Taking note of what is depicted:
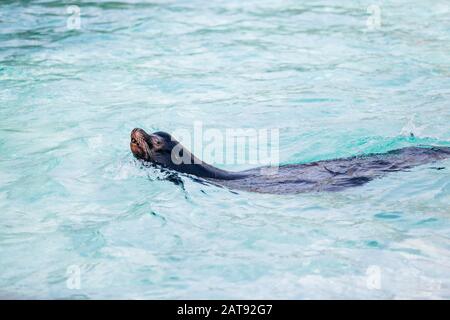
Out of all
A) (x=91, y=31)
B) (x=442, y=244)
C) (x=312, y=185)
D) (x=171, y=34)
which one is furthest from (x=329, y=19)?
(x=442, y=244)

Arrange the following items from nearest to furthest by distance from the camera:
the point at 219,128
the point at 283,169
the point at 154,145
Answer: the point at 154,145 → the point at 283,169 → the point at 219,128

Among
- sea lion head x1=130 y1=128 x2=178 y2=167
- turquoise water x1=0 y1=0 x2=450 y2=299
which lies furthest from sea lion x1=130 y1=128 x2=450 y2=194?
turquoise water x1=0 y1=0 x2=450 y2=299

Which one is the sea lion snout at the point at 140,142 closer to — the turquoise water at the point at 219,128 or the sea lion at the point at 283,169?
the sea lion at the point at 283,169

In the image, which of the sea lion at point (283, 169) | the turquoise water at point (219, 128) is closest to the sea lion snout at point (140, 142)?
the sea lion at point (283, 169)

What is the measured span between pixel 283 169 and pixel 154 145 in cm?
115

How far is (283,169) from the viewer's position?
6086 mm

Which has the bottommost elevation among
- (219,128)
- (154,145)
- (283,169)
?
(219,128)

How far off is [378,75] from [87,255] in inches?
229

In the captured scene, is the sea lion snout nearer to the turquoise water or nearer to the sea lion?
the sea lion

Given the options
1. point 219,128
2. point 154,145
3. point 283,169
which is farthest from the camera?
point 219,128

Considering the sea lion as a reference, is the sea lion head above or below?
above

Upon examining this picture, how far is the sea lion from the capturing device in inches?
222

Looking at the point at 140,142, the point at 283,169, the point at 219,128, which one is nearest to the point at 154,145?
the point at 140,142

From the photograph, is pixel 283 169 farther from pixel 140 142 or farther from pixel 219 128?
pixel 219 128
